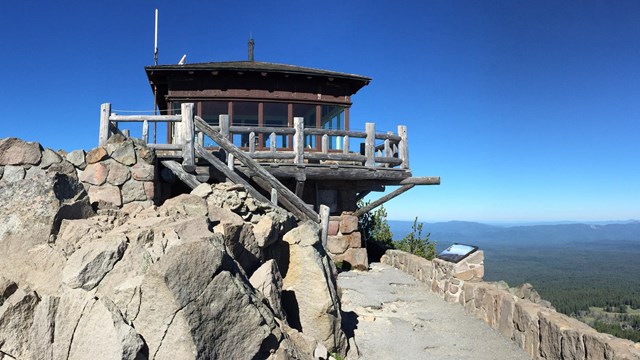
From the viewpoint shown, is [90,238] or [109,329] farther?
[90,238]

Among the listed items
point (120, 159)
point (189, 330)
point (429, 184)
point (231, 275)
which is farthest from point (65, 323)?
point (429, 184)

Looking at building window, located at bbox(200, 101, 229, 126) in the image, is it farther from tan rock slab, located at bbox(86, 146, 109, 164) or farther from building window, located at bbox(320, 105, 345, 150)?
tan rock slab, located at bbox(86, 146, 109, 164)

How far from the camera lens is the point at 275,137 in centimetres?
1195

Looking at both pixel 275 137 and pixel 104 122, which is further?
pixel 275 137

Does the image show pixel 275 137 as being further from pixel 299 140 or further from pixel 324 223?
pixel 324 223

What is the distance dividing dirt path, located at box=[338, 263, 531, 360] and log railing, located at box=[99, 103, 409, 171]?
372cm

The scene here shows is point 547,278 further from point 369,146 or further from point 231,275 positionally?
point 231,275

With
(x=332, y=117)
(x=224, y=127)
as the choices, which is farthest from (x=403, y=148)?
(x=224, y=127)

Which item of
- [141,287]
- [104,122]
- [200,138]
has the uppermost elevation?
[104,122]

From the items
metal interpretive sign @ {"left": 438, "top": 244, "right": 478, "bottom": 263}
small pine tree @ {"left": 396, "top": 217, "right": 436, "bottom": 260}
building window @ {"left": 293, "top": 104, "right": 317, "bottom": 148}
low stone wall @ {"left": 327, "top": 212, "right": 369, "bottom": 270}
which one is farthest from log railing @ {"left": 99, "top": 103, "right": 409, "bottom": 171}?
small pine tree @ {"left": 396, "top": 217, "right": 436, "bottom": 260}

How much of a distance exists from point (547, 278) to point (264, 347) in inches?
5480

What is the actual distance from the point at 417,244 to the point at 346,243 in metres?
5.31

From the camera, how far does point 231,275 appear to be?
4.21 meters

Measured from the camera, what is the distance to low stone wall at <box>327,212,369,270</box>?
1352 cm
